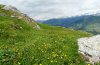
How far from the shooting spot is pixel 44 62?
1644cm

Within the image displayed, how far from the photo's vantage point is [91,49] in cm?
2247

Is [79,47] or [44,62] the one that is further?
[79,47]

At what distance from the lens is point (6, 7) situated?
6519cm

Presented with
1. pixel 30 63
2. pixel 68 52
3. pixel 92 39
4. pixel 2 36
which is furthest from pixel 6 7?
pixel 30 63

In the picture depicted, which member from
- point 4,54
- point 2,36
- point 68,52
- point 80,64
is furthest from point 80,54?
point 2,36

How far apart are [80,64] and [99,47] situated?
5603 mm

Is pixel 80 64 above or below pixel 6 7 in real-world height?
below

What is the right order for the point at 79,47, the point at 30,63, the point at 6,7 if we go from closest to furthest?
the point at 30,63 → the point at 79,47 → the point at 6,7

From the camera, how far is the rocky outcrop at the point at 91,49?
20.6m

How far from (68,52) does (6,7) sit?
1836 inches

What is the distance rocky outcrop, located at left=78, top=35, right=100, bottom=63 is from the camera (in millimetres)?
20562

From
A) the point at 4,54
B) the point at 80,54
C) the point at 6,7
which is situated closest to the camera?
the point at 4,54

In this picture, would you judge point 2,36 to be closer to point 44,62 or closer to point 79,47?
point 79,47

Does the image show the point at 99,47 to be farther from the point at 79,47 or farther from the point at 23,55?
the point at 23,55
